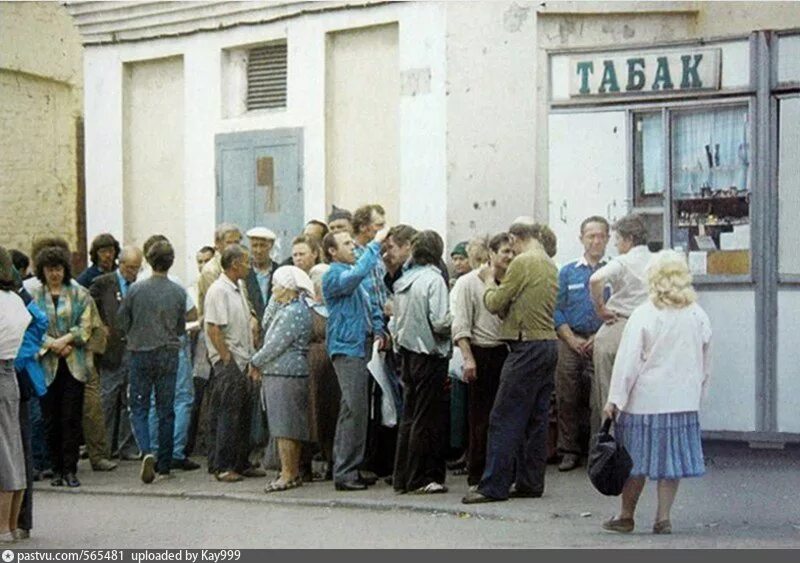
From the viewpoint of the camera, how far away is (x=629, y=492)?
12234 millimetres

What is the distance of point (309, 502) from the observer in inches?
559

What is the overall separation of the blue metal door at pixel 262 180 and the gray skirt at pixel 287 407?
14.4 ft

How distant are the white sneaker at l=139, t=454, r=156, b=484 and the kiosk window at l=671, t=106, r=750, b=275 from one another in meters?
4.37

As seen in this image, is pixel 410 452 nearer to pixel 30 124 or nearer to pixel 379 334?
pixel 379 334

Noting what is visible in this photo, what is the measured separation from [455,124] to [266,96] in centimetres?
285

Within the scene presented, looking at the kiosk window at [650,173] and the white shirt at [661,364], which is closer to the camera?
the white shirt at [661,364]

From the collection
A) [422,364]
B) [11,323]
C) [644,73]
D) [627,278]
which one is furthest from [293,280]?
[644,73]

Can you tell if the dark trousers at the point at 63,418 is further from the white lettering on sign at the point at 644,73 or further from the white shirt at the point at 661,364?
the white shirt at the point at 661,364

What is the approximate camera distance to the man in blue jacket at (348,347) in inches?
570

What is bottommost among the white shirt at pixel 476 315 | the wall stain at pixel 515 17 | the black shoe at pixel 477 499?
the black shoe at pixel 477 499

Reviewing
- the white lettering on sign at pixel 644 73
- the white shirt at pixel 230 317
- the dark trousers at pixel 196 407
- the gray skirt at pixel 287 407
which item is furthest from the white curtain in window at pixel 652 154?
the dark trousers at pixel 196 407

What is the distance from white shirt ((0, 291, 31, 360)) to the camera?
1228 cm

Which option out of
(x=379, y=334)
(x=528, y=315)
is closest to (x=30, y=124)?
(x=379, y=334)

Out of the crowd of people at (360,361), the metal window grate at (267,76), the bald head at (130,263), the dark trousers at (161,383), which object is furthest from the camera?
the metal window grate at (267,76)
